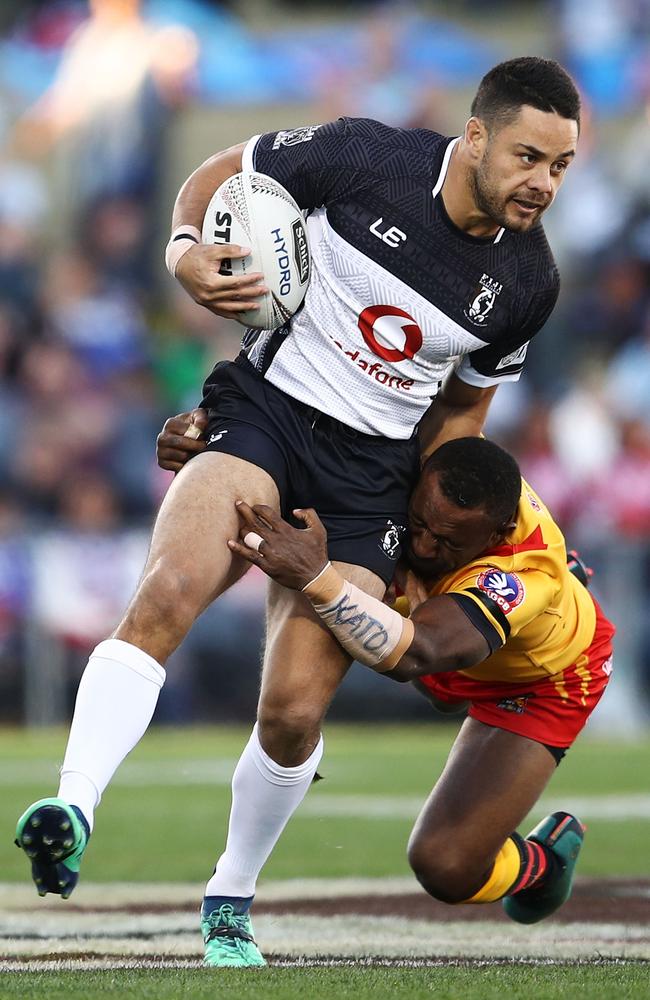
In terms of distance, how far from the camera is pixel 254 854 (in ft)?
16.3

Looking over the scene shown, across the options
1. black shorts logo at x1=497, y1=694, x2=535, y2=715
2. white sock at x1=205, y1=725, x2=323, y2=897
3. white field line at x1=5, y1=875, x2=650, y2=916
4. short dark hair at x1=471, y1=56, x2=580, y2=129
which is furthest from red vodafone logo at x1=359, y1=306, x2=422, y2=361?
white field line at x1=5, y1=875, x2=650, y2=916

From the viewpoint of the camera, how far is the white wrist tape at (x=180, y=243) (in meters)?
4.73

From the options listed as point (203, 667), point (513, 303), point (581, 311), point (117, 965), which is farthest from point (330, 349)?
point (581, 311)

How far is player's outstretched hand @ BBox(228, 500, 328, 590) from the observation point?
448 cm

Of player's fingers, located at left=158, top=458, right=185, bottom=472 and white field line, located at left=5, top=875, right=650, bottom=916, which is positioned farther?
white field line, located at left=5, top=875, right=650, bottom=916

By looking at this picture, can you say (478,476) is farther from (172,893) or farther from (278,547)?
(172,893)

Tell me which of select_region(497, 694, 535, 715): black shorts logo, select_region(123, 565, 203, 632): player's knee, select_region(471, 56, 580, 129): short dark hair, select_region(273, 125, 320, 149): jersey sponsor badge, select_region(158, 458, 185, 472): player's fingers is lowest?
select_region(497, 694, 535, 715): black shorts logo

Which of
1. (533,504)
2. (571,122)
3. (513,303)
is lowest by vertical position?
(533,504)

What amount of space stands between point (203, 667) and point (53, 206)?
248 inches

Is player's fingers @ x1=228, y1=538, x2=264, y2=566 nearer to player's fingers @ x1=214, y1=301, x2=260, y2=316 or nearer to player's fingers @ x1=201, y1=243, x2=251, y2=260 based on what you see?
player's fingers @ x1=214, y1=301, x2=260, y2=316

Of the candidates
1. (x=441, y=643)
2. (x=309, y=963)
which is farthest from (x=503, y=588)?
(x=309, y=963)

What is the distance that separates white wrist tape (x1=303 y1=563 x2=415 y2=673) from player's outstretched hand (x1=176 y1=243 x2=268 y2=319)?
79 cm

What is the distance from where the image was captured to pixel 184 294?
14773mm

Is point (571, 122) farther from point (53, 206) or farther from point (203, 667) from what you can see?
point (53, 206)
